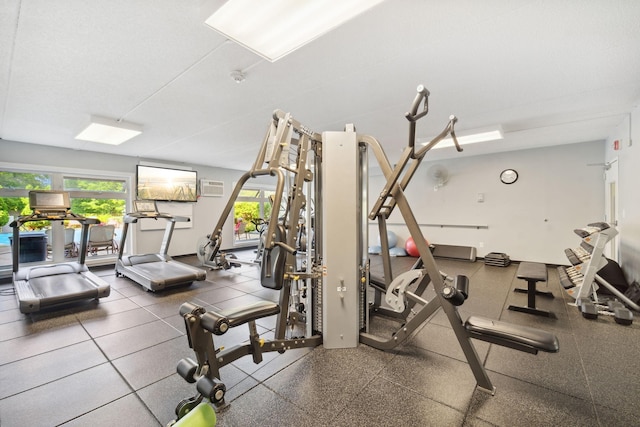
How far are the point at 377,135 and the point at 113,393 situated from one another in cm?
449

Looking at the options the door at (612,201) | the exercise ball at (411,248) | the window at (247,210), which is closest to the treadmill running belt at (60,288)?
the window at (247,210)

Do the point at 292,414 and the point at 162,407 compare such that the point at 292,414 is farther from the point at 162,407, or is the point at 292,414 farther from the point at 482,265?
the point at 482,265

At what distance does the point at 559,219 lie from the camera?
223 inches

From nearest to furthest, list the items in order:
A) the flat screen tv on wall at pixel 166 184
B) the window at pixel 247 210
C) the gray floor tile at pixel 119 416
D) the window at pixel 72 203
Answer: the gray floor tile at pixel 119 416
the window at pixel 72 203
the flat screen tv on wall at pixel 166 184
the window at pixel 247 210

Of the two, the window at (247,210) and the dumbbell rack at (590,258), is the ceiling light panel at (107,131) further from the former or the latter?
the dumbbell rack at (590,258)

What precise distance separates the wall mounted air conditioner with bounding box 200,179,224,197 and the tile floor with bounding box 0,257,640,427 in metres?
4.87

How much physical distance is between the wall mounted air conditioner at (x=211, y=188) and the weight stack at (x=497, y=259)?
713 cm

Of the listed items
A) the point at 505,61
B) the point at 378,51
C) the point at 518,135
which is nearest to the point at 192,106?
the point at 378,51

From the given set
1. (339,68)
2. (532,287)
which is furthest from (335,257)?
(532,287)

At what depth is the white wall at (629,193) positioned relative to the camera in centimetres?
339

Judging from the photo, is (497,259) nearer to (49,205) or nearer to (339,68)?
(339,68)

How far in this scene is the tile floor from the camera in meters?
1.68

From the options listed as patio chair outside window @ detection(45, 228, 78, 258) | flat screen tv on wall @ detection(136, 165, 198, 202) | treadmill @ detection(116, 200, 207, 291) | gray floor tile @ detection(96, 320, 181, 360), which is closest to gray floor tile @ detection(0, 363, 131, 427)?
gray floor tile @ detection(96, 320, 181, 360)

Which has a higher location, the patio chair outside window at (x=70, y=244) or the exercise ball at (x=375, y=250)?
the patio chair outside window at (x=70, y=244)
